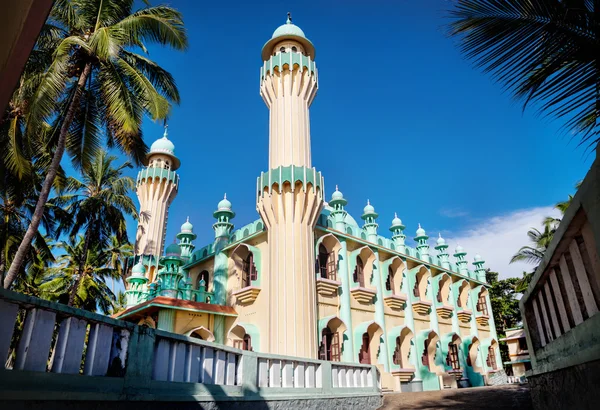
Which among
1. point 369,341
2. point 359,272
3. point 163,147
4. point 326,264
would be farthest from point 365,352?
point 163,147

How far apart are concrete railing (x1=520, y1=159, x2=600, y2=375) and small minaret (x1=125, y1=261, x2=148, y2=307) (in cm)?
1548

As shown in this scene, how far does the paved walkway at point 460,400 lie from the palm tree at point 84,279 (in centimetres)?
1827

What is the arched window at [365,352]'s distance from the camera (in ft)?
54.6

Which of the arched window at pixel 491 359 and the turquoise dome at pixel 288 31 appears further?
the arched window at pixel 491 359

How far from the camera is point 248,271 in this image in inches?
688

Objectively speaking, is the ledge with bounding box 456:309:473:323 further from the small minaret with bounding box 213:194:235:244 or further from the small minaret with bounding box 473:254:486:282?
the small minaret with bounding box 213:194:235:244

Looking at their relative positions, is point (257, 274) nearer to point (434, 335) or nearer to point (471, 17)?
point (434, 335)

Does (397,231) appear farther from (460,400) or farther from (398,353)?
(460,400)

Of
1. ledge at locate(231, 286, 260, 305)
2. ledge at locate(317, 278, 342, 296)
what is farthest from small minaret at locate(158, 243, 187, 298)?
ledge at locate(317, 278, 342, 296)

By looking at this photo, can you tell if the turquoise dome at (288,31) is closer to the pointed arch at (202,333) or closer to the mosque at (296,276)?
the mosque at (296,276)

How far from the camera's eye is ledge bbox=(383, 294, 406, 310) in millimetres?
18188

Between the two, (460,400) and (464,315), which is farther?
(464,315)

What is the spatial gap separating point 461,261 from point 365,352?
37.7 feet

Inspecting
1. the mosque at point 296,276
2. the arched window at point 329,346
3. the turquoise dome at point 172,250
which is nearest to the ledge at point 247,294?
the mosque at point 296,276
